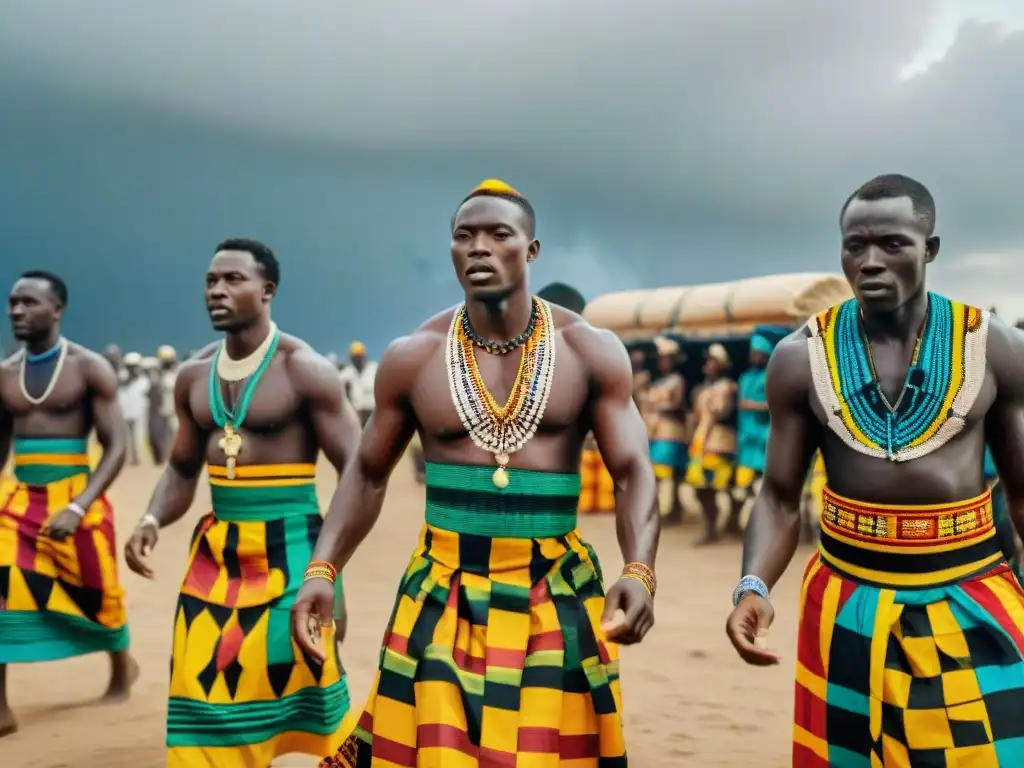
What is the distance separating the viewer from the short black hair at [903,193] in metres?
2.78

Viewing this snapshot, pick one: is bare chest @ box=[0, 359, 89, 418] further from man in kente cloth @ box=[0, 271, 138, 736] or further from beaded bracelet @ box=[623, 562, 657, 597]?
beaded bracelet @ box=[623, 562, 657, 597]

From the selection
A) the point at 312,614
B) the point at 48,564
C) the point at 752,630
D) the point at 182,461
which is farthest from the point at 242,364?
the point at 752,630

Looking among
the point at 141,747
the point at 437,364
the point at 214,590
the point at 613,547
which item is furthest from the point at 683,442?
the point at 437,364

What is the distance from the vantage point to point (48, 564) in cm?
586

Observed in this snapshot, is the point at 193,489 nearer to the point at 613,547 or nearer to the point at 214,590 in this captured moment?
the point at 214,590

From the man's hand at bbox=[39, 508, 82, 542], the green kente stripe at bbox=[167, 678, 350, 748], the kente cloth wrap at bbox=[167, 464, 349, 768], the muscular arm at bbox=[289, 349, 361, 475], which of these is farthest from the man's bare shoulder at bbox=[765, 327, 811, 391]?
the man's hand at bbox=[39, 508, 82, 542]

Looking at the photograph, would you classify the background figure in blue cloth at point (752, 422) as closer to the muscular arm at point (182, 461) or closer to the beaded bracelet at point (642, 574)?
the muscular arm at point (182, 461)

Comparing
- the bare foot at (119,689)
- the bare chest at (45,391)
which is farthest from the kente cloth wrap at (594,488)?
the bare chest at (45,391)

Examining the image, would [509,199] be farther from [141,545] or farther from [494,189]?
[141,545]

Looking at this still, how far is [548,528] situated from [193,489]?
7.37ft

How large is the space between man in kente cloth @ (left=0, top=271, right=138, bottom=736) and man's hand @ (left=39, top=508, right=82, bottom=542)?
0.17 metres

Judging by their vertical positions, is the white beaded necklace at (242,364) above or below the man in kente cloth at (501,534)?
above

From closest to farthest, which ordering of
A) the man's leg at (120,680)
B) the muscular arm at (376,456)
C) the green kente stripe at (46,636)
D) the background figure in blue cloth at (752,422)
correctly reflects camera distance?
the muscular arm at (376,456)
the green kente stripe at (46,636)
the man's leg at (120,680)
the background figure in blue cloth at (752,422)

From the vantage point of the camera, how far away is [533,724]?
2850 mm
